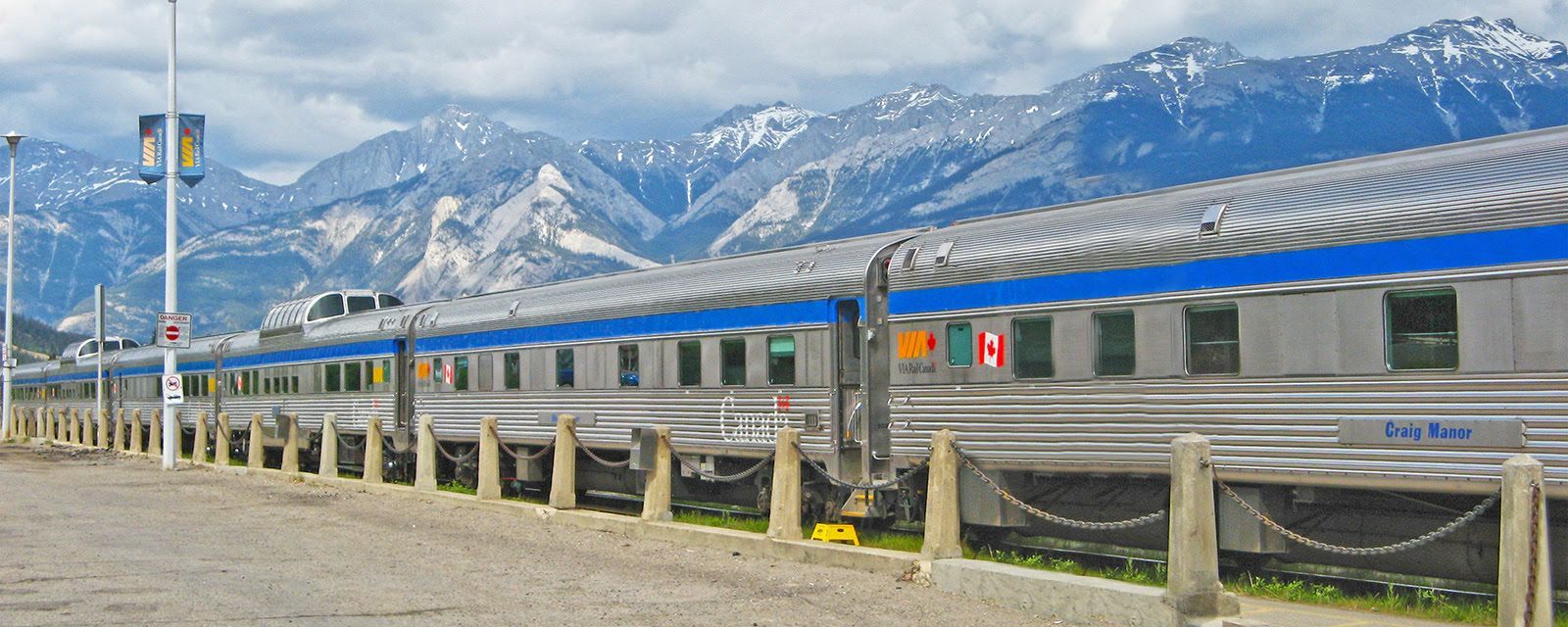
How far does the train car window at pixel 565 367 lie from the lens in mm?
21609

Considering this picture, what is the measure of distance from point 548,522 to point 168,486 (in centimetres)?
1036

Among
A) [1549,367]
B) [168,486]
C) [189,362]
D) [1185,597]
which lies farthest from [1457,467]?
[189,362]

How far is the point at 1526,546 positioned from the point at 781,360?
9.57m

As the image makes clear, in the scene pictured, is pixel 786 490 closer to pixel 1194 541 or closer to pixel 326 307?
pixel 1194 541

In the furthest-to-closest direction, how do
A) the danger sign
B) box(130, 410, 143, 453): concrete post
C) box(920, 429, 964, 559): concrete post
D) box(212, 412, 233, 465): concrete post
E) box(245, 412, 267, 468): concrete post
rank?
box(130, 410, 143, 453): concrete post < box(212, 412, 233, 465): concrete post < box(245, 412, 267, 468): concrete post < the danger sign < box(920, 429, 964, 559): concrete post

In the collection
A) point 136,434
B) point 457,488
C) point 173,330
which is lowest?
point 457,488

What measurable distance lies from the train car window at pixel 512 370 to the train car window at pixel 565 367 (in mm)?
1382

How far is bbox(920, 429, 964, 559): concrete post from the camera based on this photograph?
1256 centimetres

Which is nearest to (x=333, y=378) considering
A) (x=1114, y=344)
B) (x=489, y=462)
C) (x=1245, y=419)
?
(x=489, y=462)

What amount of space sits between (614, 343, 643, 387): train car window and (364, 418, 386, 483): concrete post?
19.1ft

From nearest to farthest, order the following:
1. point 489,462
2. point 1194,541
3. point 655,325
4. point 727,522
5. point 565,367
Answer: point 1194,541, point 727,522, point 655,325, point 489,462, point 565,367

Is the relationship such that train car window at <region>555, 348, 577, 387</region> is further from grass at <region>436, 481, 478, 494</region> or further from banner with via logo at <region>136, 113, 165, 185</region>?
banner with via logo at <region>136, 113, 165, 185</region>

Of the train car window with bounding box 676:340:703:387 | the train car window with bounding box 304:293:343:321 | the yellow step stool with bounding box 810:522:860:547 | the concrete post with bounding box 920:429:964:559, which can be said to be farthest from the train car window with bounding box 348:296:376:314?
the concrete post with bounding box 920:429:964:559

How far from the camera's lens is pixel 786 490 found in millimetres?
14531
